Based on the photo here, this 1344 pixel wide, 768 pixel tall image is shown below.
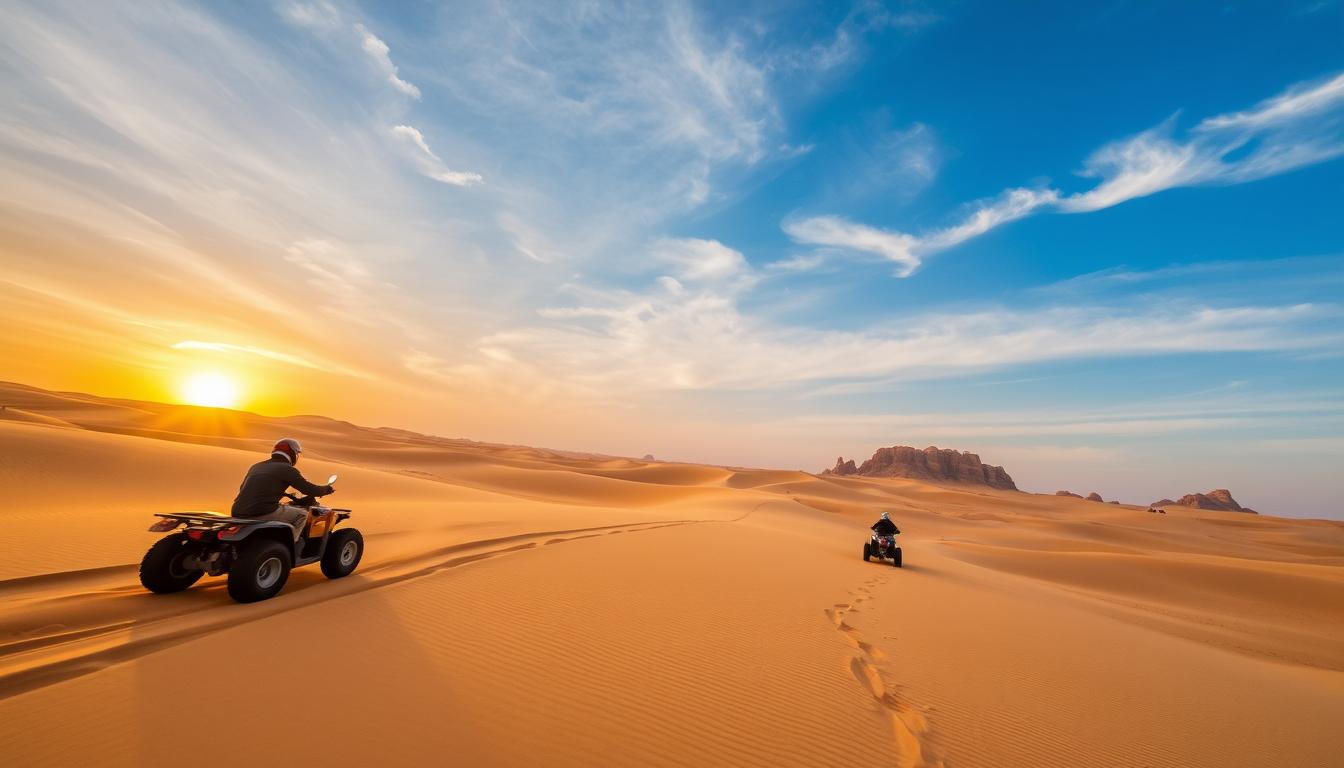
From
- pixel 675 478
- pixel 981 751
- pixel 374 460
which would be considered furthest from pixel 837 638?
pixel 675 478

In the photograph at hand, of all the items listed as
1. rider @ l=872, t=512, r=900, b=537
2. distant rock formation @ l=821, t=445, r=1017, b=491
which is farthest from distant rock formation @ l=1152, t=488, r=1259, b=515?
rider @ l=872, t=512, r=900, b=537

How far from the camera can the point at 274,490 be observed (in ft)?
20.9

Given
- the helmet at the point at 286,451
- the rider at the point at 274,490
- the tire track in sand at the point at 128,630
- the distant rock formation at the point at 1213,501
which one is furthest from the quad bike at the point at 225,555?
the distant rock formation at the point at 1213,501

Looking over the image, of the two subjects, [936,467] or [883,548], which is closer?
[883,548]

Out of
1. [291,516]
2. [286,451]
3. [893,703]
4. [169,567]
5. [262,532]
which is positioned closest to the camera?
[893,703]

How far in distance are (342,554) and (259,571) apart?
4.34 ft

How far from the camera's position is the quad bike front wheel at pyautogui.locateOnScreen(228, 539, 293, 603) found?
576 cm

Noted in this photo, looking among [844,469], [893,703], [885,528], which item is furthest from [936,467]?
[893,703]

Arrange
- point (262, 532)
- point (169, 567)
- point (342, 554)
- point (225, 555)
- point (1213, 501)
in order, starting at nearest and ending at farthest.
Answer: point (225, 555)
point (169, 567)
point (262, 532)
point (342, 554)
point (1213, 501)

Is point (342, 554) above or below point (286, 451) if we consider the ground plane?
below

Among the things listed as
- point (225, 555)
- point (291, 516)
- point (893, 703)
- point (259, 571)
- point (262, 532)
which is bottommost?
point (893, 703)

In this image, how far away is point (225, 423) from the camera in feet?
181

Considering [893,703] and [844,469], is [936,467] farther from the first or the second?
[893,703]

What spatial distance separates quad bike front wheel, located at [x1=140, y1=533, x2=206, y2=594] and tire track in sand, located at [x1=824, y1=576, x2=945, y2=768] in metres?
7.66
